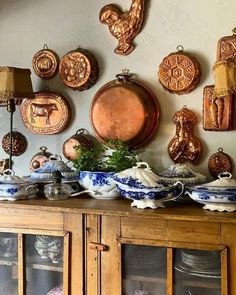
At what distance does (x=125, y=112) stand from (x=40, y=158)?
1.36ft

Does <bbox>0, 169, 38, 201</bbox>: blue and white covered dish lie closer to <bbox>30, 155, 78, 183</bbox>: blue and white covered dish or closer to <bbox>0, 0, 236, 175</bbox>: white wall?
<bbox>30, 155, 78, 183</bbox>: blue and white covered dish

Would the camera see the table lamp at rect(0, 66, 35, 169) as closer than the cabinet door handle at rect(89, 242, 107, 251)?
No

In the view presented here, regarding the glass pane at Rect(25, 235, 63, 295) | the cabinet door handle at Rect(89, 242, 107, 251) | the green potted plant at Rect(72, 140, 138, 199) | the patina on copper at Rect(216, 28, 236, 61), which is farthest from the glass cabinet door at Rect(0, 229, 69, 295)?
the patina on copper at Rect(216, 28, 236, 61)

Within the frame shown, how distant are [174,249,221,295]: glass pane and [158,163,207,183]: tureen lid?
0.84 ft

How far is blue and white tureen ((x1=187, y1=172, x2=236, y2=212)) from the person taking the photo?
4.16ft

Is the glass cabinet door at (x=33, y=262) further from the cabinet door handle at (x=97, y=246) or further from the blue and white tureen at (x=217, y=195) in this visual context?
the blue and white tureen at (x=217, y=195)

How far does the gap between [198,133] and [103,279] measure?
625 mm

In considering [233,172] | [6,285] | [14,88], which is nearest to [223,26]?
[233,172]

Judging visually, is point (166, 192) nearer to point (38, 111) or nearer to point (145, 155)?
point (145, 155)

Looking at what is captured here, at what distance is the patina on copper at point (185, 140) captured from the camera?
1.59m

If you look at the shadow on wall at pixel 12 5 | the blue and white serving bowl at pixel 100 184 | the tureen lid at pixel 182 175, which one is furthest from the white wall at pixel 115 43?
the blue and white serving bowl at pixel 100 184

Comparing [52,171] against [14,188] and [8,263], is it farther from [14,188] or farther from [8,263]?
[8,263]

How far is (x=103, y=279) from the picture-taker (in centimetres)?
133

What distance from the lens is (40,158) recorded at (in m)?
1.81
